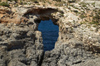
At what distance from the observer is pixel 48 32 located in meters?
38.0

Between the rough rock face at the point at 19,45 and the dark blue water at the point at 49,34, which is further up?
the rough rock face at the point at 19,45

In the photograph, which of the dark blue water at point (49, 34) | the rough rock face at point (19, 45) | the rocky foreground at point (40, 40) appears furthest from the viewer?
the dark blue water at point (49, 34)

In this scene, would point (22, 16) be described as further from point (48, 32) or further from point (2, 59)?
point (48, 32)

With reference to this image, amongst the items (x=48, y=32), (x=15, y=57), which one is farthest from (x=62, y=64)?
(x=48, y=32)

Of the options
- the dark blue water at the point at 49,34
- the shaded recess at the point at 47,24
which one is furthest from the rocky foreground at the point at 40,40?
the dark blue water at the point at 49,34

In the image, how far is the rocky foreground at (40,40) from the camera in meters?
13.8

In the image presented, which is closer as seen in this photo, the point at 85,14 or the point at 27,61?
the point at 27,61

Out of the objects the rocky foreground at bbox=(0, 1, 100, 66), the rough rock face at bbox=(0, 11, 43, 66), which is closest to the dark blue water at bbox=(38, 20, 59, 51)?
the rocky foreground at bbox=(0, 1, 100, 66)

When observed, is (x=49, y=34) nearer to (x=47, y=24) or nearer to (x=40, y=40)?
(x=47, y=24)

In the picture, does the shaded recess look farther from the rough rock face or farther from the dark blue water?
the rough rock face

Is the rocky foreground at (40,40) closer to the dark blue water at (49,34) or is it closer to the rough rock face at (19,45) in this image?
the rough rock face at (19,45)

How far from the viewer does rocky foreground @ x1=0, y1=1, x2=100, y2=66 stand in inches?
544

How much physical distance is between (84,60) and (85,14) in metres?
5.69

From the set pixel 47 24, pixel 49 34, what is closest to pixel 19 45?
pixel 49 34
